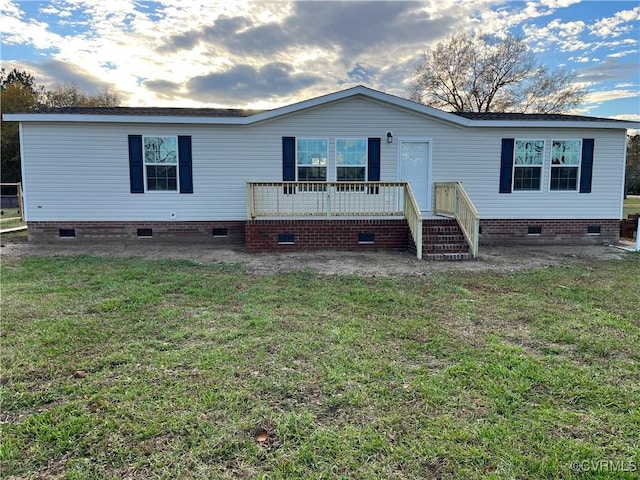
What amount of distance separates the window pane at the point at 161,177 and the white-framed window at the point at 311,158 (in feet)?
10.7

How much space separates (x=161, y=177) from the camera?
10266mm

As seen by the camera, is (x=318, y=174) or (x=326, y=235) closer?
(x=326, y=235)

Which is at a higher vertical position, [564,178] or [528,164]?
[528,164]

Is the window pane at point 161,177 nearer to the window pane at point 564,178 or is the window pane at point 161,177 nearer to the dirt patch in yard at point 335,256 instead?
the dirt patch in yard at point 335,256

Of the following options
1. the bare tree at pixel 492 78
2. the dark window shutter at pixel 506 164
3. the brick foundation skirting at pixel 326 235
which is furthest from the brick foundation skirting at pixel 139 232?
the bare tree at pixel 492 78

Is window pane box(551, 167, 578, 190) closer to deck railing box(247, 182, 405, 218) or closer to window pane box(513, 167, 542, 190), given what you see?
window pane box(513, 167, 542, 190)

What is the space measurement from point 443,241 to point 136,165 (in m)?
7.88

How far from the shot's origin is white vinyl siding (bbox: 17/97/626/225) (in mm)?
10008

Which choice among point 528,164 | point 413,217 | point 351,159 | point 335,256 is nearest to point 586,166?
point 528,164

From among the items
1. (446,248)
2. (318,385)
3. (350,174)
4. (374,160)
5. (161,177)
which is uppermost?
(374,160)

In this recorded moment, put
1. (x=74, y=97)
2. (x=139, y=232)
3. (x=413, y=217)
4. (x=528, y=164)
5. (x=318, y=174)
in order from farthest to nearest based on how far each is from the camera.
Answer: (x=74, y=97)
(x=528, y=164)
(x=318, y=174)
(x=139, y=232)
(x=413, y=217)

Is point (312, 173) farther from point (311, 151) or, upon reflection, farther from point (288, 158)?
point (288, 158)

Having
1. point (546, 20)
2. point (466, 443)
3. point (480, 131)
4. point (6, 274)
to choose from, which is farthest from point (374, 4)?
point (466, 443)

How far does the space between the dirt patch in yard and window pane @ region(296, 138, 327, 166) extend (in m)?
2.68
